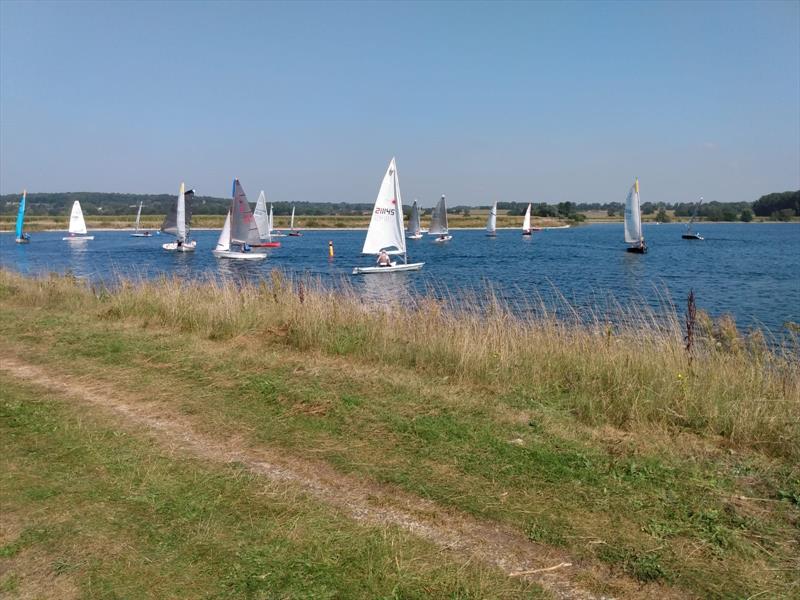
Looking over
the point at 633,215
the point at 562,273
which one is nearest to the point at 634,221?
the point at 633,215

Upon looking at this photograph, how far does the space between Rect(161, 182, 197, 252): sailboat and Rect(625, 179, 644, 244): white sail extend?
37251 mm

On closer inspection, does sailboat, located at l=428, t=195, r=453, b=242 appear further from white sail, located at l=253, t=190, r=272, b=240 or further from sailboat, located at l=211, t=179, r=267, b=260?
sailboat, located at l=211, t=179, r=267, b=260

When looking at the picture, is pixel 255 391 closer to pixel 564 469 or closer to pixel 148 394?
pixel 148 394

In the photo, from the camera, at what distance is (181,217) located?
55.6 metres

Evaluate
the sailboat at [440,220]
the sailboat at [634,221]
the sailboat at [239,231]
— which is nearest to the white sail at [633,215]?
the sailboat at [634,221]

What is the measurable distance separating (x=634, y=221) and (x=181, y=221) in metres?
40.8

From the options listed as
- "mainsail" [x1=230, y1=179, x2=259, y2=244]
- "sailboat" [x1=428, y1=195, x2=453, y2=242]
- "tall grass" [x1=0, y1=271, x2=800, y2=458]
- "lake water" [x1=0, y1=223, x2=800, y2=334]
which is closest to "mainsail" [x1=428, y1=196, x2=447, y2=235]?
"sailboat" [x1=428, y1=195, x2=453, y2=242]

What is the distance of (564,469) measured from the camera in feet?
18.3

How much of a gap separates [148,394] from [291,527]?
418 centimetres

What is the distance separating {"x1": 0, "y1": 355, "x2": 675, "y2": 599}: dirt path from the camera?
3.99 m

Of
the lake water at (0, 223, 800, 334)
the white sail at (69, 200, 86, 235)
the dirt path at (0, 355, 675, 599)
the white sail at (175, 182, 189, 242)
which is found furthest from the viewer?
the white sail at (69, 200, 86, 235)

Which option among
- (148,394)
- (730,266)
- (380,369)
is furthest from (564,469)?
(730,266)

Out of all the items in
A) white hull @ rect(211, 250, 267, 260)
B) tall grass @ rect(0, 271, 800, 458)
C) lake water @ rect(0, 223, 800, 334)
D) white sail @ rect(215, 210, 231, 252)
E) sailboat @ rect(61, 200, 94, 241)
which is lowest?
lake water @ rect(0, 223, 800, 334)

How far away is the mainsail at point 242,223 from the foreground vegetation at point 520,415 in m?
31.6
